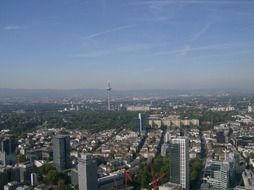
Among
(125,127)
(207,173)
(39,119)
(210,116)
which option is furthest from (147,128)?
(207,173)

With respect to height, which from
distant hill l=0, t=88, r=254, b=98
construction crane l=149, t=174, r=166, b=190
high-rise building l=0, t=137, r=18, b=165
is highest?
distant hill l=0, t=88, r=254, b=98

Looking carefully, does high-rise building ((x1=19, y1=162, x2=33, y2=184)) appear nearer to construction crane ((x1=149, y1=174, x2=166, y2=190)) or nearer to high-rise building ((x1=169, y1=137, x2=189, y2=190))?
construction crane ((x1=149, y1=174, x2=166, y2=190))

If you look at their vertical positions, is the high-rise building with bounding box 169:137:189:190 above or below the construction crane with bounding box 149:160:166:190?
above

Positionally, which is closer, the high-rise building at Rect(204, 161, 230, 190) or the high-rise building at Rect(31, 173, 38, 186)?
the high-rise building at Rect(204, 161, 230, 190)

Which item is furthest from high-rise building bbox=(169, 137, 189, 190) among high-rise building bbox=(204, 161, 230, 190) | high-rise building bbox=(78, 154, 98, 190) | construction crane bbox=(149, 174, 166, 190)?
high-rise building bbox=(78, 154, 98, 190)

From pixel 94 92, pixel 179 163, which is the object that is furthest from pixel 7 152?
pixel 94 92

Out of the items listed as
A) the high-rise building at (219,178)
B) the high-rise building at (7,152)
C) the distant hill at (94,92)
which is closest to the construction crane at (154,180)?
the high-rise building at (219,178)
